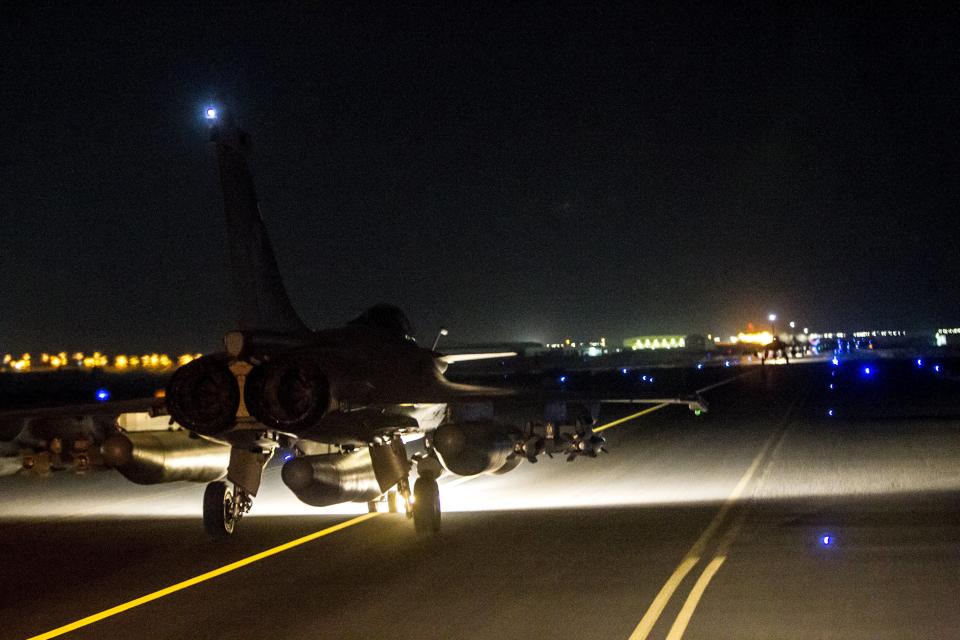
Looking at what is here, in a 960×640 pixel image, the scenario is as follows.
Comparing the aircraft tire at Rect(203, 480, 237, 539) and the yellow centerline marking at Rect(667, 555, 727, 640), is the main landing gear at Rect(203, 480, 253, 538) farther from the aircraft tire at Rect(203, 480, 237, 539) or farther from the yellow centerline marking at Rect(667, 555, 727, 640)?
the yellow centerline marking at Rect(667, 555, 727, 640)

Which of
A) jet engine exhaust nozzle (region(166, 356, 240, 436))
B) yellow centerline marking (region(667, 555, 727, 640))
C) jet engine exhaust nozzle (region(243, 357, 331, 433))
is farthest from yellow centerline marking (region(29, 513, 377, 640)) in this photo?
yellow centerline marking (region(667, 555, 727, 640))

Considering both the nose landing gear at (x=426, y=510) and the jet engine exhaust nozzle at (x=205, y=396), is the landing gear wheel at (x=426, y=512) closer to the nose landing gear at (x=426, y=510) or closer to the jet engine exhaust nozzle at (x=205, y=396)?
the nose landing gear at (x=426, y=510)

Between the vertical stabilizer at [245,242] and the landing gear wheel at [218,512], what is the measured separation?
2155 millimetres

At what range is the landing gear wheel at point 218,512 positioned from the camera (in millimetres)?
15086

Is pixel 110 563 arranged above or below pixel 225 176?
below


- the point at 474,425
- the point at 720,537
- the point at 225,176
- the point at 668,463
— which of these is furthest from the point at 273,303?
the point at 668,463

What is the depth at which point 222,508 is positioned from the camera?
15.1m

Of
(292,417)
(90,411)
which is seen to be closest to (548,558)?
(292,417)

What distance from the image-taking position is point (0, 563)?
13.9m

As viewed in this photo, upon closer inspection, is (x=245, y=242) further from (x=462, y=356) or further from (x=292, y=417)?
(x=462, y=356)

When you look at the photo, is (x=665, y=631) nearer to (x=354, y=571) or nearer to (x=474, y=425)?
(x=354, y=571)

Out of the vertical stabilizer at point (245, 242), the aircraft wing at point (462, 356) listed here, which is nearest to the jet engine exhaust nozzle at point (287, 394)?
the vertical stabilizer at point (245, 242)

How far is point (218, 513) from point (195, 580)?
112 inches

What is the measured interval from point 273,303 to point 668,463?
1154 centimetres
